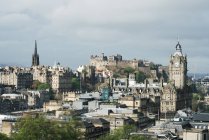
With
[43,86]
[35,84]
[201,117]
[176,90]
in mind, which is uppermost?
[35,84]

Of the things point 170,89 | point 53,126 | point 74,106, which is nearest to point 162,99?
point 170,89

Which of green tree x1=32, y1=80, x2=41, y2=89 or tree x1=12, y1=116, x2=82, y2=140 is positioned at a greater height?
green tree x1=32, y1=80, x2=41, y2=89

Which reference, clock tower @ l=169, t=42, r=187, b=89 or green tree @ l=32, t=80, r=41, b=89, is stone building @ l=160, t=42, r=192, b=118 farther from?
green tree @ l=32, t=80, r=41, b=89

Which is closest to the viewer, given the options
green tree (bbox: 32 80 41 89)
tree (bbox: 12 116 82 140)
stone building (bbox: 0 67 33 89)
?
tree (bbox: 12 116 82 140)

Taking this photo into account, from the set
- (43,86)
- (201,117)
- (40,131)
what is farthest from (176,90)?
(40,131)

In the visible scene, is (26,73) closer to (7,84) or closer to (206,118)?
(7,84)

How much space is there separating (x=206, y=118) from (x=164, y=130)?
43.1 ft

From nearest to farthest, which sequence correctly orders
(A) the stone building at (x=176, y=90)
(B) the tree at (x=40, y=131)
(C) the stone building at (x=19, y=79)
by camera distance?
(B) the tree at (x=40, y=131) < (A) the stone building at (x=176, y=90) < (C) the stone building at (x=19, y=79)

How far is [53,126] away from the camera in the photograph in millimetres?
80000

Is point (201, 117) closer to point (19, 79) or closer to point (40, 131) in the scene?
point (40, 131)

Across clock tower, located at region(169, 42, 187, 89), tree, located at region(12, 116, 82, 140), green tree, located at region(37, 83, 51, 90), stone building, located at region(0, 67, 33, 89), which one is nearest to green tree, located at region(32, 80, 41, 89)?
stone building, located at region(0, 67, 33, 89)

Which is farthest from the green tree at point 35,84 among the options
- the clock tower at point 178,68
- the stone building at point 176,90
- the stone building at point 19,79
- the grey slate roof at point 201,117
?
the grey slate roof at point 201,117

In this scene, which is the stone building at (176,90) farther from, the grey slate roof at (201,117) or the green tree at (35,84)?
the green tree at (35,84)

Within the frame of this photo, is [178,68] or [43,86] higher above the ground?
[178,68]
